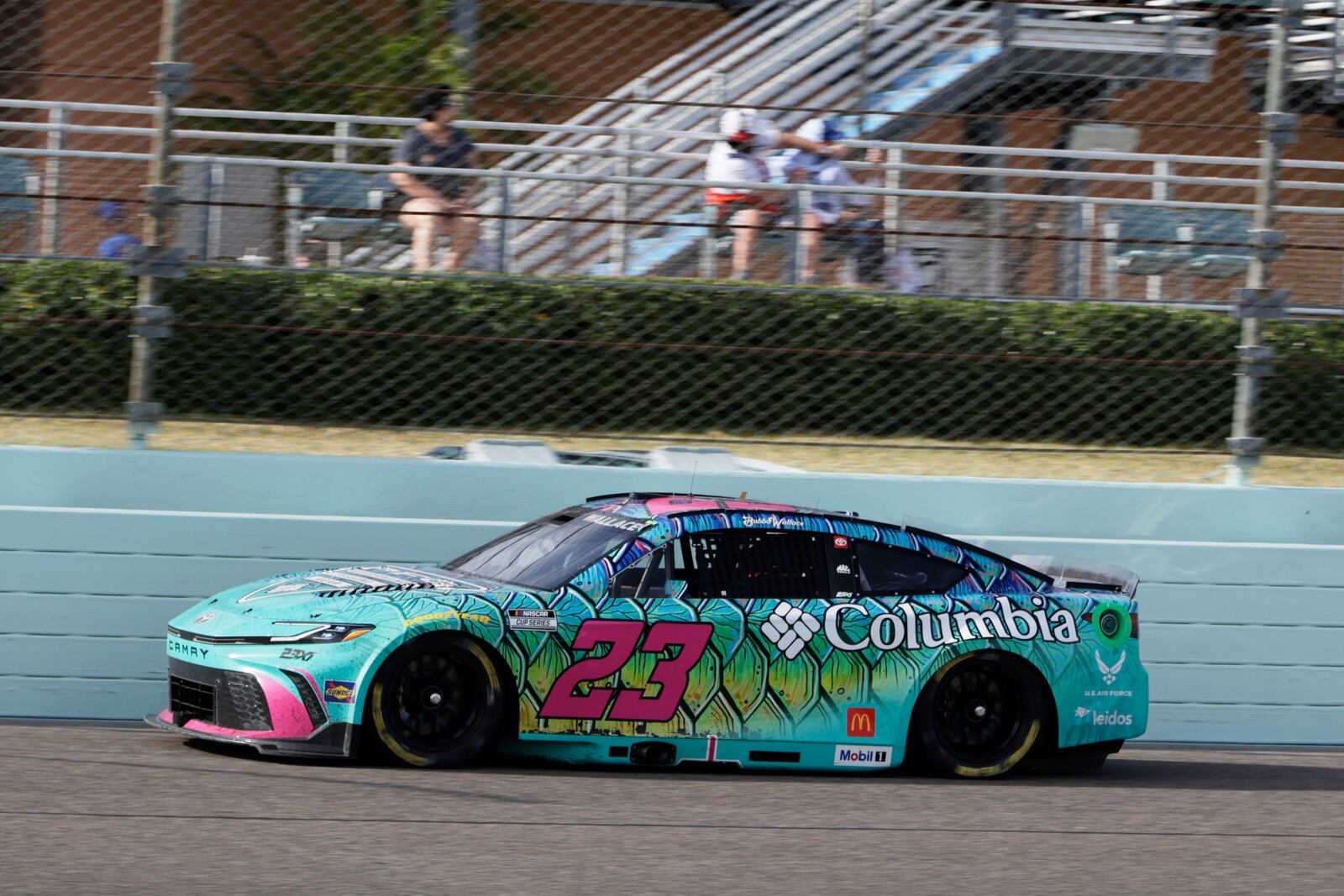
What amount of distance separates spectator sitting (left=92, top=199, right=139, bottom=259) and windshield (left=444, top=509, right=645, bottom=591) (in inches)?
107

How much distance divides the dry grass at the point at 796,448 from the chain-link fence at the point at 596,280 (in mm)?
24

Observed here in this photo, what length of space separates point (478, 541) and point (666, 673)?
1.85 m

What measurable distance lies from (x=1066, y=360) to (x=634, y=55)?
629cm

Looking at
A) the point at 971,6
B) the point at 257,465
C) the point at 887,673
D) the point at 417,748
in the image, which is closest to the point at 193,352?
the point at 257,465

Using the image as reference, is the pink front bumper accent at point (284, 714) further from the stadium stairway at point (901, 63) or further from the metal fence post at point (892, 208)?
the stadium stairway at point (901, 63)

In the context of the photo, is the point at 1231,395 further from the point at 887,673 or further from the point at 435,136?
the point at 435,136

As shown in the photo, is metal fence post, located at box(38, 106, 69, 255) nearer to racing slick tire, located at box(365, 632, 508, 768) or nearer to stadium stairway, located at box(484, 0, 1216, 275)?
racing slick tire, located at box(365, 632, 508, 768)

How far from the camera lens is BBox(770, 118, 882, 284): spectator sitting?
31.4ft

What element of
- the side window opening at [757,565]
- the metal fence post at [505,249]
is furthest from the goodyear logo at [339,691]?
the metal fence post at [505,249]

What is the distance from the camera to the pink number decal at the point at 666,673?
711 cm

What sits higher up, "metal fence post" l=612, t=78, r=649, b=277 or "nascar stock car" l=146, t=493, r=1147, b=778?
"metal fence post" l=612, t=78, r=649, b=277

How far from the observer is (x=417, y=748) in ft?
22.7
